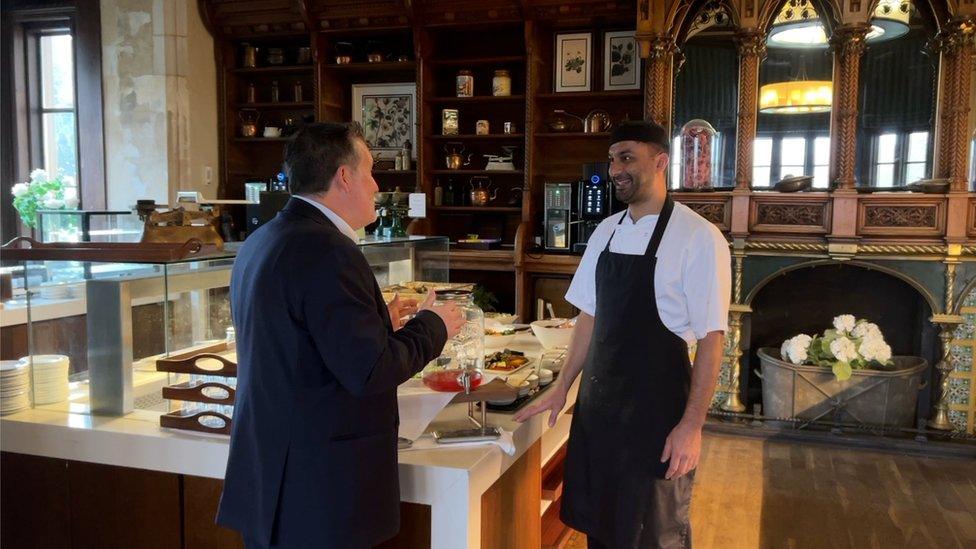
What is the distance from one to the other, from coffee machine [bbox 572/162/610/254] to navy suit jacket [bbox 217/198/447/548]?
164 inches

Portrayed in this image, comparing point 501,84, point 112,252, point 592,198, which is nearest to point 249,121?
point 501,84

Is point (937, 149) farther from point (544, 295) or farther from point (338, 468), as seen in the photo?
point (338, 468)

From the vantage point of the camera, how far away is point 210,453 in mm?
1766

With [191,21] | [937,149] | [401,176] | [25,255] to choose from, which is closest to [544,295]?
[401,176]

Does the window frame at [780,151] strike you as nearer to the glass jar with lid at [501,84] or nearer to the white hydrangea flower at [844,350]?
the white hydrangea flower at [844,350]

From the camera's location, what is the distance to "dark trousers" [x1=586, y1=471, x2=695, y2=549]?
6.57 feet

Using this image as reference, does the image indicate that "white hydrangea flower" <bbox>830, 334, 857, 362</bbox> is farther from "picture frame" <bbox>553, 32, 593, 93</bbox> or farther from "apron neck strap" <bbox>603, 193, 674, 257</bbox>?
"apron neck strap" <bbox>603, 193, 674, 257</bbox>

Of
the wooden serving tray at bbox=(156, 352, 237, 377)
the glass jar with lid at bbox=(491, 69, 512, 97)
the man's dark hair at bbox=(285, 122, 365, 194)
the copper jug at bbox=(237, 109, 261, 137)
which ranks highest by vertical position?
the glass jar with lid at bbox=(491, 69, 512, 97)

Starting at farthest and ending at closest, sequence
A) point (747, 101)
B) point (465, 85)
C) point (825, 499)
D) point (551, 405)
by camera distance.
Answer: point (465, 85) < point (747, 101) < point (825, 499) < point (551, 405)

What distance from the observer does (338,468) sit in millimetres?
1415

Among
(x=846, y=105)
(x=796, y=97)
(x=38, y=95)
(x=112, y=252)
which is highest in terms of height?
(x=38, y=95)

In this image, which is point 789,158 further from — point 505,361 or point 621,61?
point 505,361

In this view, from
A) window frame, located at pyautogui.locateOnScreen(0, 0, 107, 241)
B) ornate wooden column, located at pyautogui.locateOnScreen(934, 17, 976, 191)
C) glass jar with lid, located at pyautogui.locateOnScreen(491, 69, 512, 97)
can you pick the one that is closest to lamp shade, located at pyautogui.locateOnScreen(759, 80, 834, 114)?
ornate wooden column, located at pyautogui.locateOnScreen(934, 17, 976, 191)

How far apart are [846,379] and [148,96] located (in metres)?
5.35
